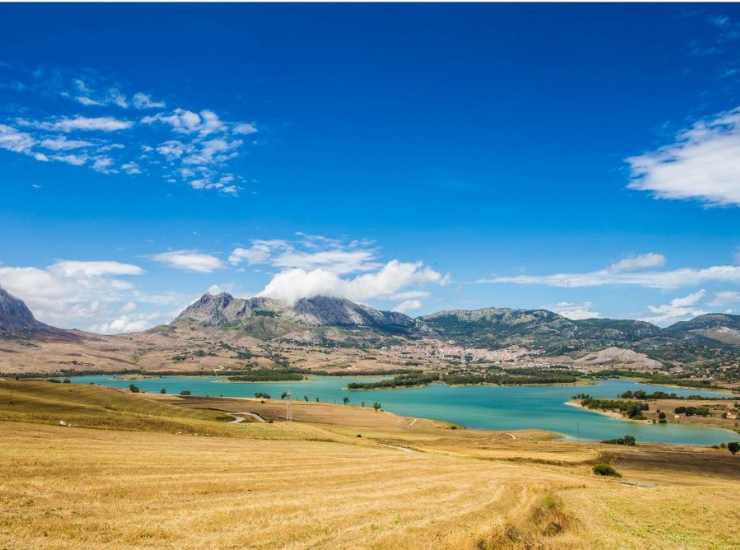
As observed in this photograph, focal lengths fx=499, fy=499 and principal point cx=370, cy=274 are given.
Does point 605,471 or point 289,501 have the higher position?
point 289,501

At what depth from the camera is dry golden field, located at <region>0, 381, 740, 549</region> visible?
99.6ft

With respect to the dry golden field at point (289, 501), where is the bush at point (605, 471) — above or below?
below

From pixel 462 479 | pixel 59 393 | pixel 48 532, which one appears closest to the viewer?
pixel 48 532

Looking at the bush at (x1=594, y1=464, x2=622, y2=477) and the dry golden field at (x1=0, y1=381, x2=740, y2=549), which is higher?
the dry golden field at (x1=0, y1=381, x2=740, y2=549)

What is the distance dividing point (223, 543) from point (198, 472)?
794 inches

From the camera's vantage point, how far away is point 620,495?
54281 mm

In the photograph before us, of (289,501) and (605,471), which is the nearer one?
(289,501)

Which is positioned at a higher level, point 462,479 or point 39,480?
point 39,480

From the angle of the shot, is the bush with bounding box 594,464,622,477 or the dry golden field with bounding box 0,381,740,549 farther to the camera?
the bush with bounding box 594,464,622,477

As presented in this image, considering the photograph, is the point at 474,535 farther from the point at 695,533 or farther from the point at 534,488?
the point at 534,488

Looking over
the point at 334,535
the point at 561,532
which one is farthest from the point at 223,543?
the point at 561,532

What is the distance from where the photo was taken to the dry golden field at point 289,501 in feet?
99.6

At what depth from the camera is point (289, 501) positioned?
39469 mm

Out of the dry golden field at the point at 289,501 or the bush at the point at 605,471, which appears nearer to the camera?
the dry golden field at the point at 289,501
